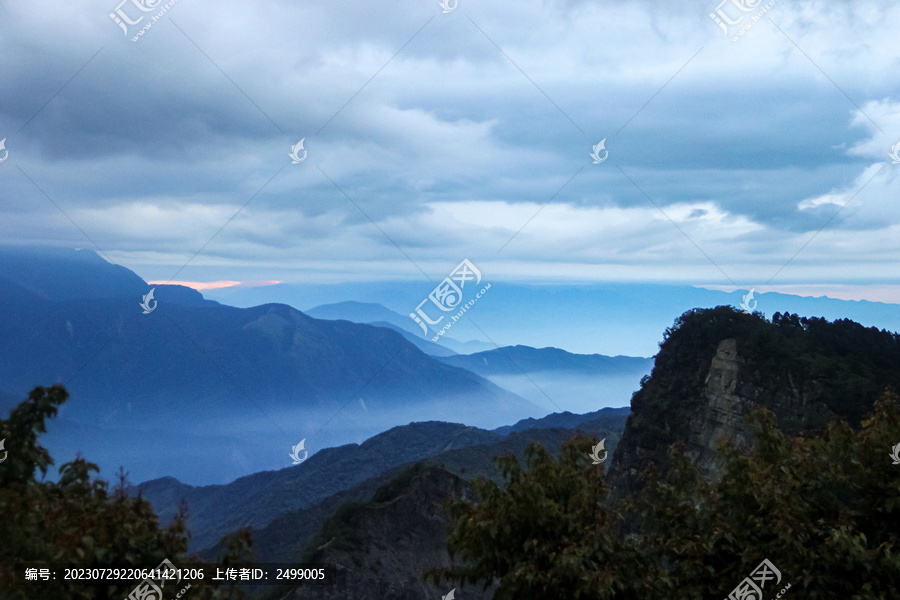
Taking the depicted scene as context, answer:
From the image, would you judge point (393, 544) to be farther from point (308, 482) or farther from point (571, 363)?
point (571, 363)

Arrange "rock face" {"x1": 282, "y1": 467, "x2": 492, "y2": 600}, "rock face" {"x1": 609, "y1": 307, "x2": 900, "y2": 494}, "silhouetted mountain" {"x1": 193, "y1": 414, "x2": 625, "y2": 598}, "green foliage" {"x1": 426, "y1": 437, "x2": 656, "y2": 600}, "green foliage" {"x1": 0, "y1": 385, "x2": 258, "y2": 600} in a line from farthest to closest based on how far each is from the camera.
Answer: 1. "rock face" {"x1": 609, "y1": 307, "x2": 900, "y2": 494}
2. "silhouetted mountain" {"x1": 193, "y1": 414, "x2": 625, "y2": 598}
3. "rock face" {"x1": 282, "y1": 467, "x2": 492, "y2": 600}
4. "green foliage" {"x1": 426, "y1": 437, "x2": 656, "y2": 600}
5. "green foliage" {"x1": 0, "y1": 385, "x2": 258, "y2": 600}

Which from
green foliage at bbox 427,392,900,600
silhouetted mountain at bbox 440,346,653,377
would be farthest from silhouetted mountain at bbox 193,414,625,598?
silhouetted mountain at bbox 440,346,653,377

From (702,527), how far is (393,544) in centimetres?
2362

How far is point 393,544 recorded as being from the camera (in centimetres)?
3164

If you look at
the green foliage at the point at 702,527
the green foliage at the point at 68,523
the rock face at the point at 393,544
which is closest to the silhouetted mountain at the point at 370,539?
the rock face at the point at 393,544

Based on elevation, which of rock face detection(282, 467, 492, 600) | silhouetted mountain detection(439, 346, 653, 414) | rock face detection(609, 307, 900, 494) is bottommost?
rock face detection(282, 467, 492, 600)

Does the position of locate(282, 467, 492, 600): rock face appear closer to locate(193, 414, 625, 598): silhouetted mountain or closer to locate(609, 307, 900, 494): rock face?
locate(193, 414, 625, 598): silhouetted mountain

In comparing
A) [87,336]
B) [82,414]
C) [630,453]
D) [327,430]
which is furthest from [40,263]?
[630,453]

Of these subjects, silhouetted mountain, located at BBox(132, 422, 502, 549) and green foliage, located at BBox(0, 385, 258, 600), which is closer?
green foliage, located at BBox(0, 385, 258, 600)

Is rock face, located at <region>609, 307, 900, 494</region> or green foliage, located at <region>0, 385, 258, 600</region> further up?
rock face, located at <region>609, 307, 900, 494</region>

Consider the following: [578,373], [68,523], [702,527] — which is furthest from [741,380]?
[578,373]

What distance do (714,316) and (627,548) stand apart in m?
49.9

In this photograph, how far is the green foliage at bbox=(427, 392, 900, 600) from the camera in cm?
913

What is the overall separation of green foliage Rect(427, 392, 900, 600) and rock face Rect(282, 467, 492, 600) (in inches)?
714
